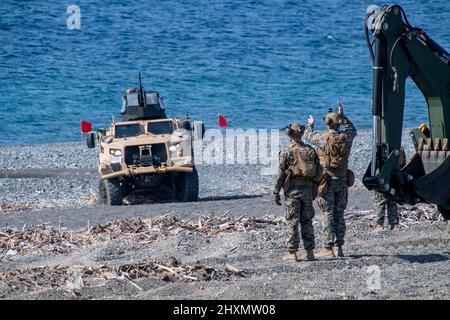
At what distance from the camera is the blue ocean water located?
150 feet

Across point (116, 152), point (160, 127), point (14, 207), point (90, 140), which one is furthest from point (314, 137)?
point (14, 207)

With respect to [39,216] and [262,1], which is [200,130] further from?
[262,1]

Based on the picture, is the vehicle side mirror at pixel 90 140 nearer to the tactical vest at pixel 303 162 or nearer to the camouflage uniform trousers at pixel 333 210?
the camouflage uniform trousers at pixel 333 210

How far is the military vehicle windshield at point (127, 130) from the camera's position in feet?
72.0

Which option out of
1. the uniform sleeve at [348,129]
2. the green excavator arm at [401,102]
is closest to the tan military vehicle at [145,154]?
the uniform sleeve at [348,129]

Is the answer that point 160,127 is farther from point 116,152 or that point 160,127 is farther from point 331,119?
point 331,119

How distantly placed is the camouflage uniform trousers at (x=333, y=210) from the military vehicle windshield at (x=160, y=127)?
805 cm

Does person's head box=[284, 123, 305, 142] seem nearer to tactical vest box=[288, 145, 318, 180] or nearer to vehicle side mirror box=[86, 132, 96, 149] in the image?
tactical vest box=[288, 145, 318, 180]

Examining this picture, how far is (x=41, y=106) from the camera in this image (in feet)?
153

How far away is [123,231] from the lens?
16984 mm

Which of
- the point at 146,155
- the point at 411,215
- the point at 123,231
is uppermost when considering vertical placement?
the point at 146,155

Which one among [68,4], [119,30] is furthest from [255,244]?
[68,4]

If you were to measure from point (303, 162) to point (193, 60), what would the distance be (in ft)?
137
